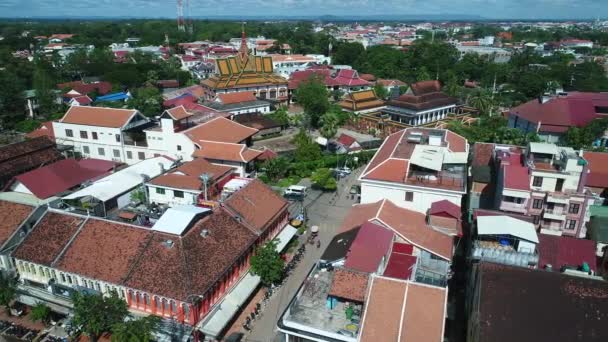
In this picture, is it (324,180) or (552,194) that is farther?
(324,180)

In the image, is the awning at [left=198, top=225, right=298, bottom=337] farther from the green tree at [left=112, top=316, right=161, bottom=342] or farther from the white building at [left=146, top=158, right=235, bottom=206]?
the white building at [left=146, top=158, right=235, bottom=206]

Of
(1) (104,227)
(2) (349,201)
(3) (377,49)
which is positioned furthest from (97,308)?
(3) (377,49)

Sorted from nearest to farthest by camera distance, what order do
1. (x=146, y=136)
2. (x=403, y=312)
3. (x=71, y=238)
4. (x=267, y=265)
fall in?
(x=403, y=312), (x=71, y=238), (x=267, y=265), (x=146, y=136)

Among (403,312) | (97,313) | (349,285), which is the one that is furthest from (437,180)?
(97,313)

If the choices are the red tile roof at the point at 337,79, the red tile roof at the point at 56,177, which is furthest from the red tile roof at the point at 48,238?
the red tile roof at the point at 337,79

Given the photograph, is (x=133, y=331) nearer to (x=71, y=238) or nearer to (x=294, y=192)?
(x=71, y=238)

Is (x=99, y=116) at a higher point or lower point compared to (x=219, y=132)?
higher

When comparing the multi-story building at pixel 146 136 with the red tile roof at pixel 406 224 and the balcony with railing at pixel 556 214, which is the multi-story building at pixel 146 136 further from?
the balcony with railing at pixel 556 214
